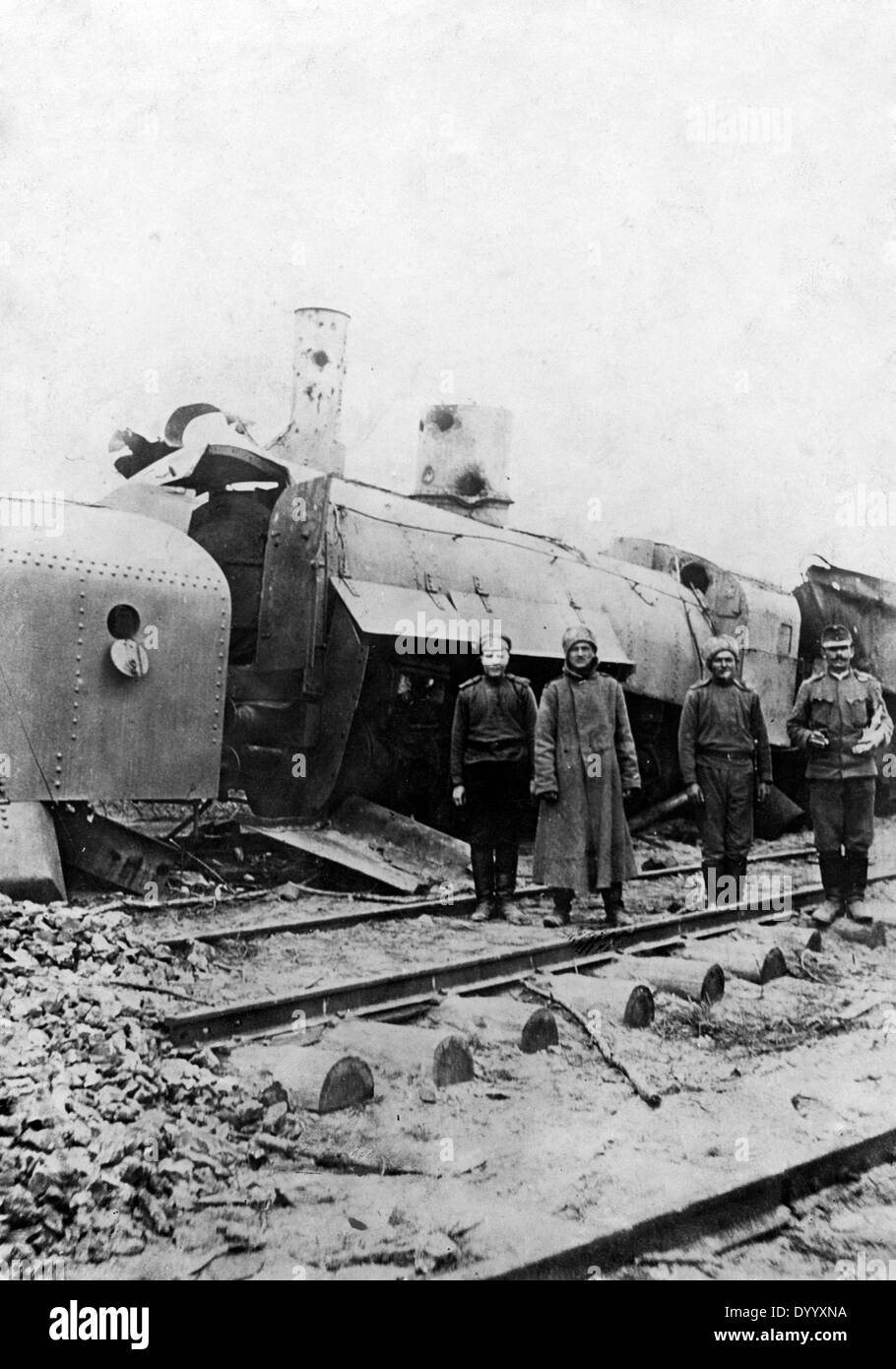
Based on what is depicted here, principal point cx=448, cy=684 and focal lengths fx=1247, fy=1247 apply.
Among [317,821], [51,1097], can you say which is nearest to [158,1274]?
[51,1097]

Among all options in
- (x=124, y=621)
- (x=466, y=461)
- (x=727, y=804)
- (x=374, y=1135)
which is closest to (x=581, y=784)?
(x=727, y=804)

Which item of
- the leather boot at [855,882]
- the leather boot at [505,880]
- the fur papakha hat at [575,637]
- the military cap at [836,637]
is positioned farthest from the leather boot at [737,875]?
the fur papakha hat at [575,637]

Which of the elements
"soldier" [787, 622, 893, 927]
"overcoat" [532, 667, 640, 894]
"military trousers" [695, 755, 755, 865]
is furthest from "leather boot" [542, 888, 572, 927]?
"soldier" [787, 622, 893, 927]

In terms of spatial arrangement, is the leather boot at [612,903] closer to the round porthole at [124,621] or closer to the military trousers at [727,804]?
the military trousers at [727,804]

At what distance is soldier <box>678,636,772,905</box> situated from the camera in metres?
7.30

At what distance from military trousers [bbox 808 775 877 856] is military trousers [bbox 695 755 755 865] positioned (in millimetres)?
448

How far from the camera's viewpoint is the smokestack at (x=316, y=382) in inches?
477

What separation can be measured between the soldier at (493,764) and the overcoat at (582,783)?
11.0 inches

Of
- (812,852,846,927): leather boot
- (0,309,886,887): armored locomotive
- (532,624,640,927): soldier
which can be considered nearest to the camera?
(0,309,886,887): armored locomotive

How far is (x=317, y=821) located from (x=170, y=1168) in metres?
5.30

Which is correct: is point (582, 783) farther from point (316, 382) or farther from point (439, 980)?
point (316, 382)

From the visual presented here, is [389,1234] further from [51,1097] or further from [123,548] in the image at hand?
[123,548]

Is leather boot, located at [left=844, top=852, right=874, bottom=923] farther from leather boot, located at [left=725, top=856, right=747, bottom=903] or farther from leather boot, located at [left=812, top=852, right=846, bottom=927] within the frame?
leather boot, located at [left=725, top=856, right=747, bottom=903]
